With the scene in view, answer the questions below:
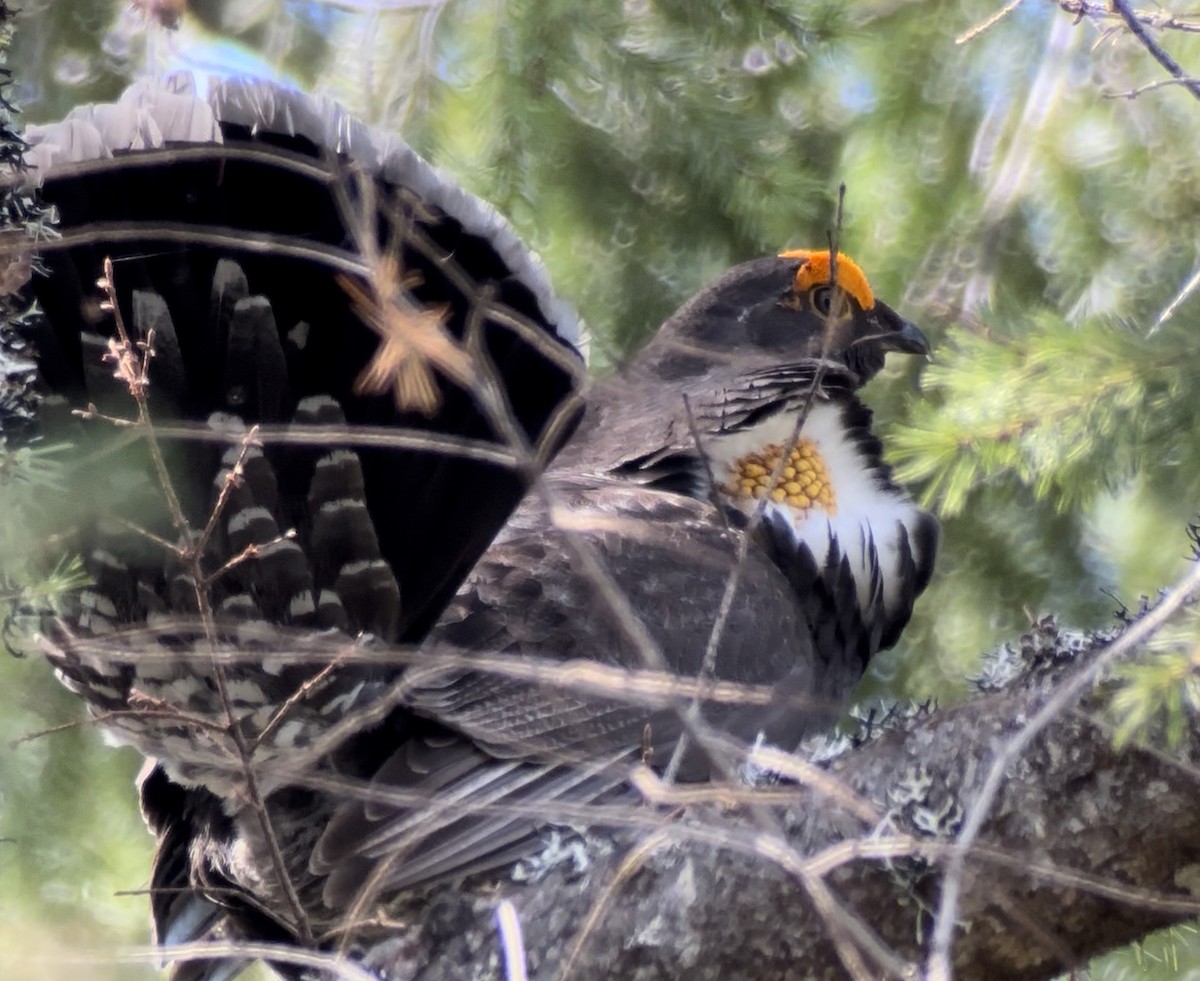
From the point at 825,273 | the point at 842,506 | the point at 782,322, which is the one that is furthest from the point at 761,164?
the point at 842,506

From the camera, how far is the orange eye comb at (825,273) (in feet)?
11.1

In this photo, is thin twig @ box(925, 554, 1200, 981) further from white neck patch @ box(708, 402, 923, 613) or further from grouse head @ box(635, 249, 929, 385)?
grouse head @ box(635, 249, 929, 385)

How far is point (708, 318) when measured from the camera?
11.8 feet

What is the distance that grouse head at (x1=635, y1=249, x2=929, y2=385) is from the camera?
11.1 feet

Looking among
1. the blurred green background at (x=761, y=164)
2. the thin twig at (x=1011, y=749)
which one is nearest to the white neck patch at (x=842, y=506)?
the blurred green background at (x=761, y=164)

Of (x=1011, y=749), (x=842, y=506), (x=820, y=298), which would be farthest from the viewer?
(x=820, y=298)

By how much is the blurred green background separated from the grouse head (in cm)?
7

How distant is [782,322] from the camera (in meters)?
3.59

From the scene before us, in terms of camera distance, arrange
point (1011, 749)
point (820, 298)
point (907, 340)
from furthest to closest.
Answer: point (820, 298)
point (907, 340)
point (1011, 749)

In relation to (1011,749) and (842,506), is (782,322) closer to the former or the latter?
(842,506)

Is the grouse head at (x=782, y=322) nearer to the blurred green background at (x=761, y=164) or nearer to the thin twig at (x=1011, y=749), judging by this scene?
the blurred green background at (x=761, y=164)

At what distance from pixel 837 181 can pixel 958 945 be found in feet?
6.95

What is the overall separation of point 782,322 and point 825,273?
18 cm

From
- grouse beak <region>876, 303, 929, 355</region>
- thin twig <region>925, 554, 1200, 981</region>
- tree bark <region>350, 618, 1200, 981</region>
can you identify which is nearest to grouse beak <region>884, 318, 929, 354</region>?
grouse beak <region>876, 303, 929, 355</region>
